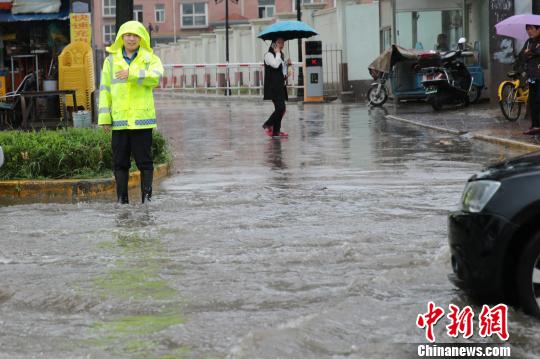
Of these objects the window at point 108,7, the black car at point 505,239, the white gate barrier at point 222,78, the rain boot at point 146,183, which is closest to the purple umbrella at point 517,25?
the rain boot at point 146,183

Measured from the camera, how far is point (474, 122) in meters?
20.0

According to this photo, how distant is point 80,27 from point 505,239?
631 inches

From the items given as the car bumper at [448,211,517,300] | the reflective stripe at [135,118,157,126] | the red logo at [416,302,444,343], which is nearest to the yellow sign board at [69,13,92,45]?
the reflective stripe at [135,118,157,126]

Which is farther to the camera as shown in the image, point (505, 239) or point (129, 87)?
point (129, 87)

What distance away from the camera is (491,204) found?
5.46 metres

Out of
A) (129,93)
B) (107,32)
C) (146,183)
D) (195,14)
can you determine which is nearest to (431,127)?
(146,183)

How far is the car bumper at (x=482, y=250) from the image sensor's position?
5.37 m

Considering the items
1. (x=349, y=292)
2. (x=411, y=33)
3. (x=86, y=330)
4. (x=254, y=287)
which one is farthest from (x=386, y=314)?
(x=411, y=33)

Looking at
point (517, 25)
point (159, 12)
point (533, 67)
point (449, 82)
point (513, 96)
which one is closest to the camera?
point (533, 67)

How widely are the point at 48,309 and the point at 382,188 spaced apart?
568 cm

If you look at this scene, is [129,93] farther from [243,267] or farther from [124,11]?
[124,11]

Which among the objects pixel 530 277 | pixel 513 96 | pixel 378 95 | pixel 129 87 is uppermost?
pixel 129 87

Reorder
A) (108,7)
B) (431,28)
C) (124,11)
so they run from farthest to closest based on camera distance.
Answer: (108,7), (431,28), (124,11)

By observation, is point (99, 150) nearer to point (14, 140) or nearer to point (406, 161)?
point (14, 140)
